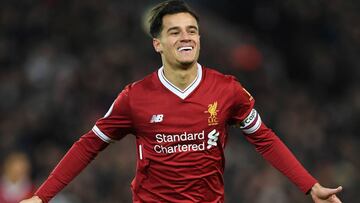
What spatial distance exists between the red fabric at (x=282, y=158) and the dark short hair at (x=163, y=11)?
854mm

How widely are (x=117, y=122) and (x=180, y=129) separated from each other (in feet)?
1.37

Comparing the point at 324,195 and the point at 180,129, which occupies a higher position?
the point at 180,129

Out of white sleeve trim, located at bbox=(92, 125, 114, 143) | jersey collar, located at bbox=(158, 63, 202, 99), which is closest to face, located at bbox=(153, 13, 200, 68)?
jersey collar, located at bbox=(158, 63, 202, 99)

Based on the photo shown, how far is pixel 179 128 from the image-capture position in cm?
627

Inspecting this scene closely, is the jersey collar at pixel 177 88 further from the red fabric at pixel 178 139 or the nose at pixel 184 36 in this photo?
the nose at pixel 184 36

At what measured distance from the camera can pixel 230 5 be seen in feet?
52.5

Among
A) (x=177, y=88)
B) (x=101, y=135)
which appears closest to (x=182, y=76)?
(x=177, y=88)

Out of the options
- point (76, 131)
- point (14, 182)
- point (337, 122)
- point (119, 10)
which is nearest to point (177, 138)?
point (14, 182)

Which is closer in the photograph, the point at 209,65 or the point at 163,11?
the point at 163,11

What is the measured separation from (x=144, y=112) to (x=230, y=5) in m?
9.89

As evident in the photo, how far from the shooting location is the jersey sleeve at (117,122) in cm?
633

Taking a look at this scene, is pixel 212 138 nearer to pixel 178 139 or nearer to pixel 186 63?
pixel 178 139

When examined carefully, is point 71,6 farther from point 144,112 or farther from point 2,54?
point 144,112

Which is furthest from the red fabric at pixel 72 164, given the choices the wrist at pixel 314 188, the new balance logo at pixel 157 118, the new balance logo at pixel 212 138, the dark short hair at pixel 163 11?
the wrist at pixel 314 188
